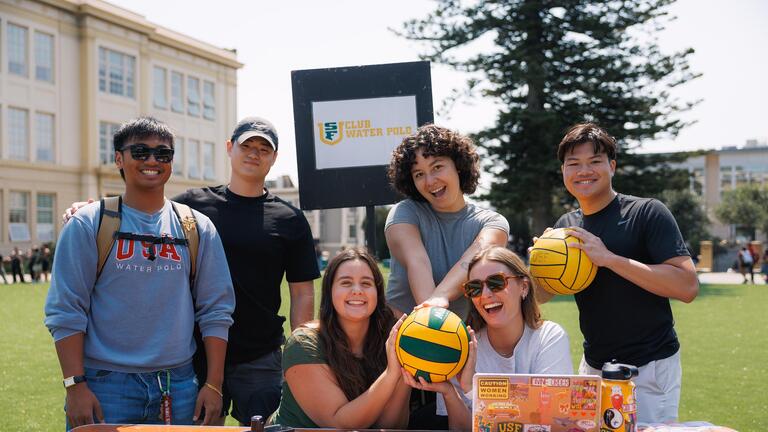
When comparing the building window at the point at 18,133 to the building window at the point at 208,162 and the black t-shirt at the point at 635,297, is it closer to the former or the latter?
the building window at the point at 208,162

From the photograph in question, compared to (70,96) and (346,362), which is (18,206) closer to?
(70,96)

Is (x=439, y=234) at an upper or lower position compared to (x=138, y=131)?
lower

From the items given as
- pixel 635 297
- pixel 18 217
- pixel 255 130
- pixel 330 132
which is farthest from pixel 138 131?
Answer: pixel 18 217

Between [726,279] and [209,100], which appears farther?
[209,100]

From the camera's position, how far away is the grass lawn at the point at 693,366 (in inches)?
272

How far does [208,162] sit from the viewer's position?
5356cm

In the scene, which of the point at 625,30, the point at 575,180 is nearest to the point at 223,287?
the point at 575,180

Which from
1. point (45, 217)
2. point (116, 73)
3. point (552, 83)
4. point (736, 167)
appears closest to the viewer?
point (552, 83)

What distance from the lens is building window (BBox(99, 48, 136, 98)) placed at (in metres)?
43.7

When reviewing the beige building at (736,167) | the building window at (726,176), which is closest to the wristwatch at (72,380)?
the beige building at (736,167)

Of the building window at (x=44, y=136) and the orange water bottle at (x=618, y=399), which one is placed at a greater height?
the building window at (x=44, y=136)

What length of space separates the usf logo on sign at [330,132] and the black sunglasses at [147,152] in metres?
1.34

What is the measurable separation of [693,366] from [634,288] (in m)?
7.06

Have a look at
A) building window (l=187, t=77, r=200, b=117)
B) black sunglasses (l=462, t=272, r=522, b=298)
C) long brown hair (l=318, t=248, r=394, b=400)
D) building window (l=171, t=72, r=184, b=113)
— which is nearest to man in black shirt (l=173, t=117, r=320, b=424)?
long brown hair (l=318, t=248, r=394, b=400)
